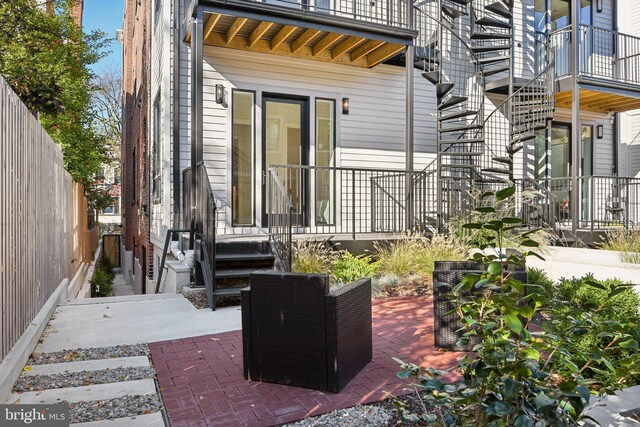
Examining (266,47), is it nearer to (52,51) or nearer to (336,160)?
(336,160)

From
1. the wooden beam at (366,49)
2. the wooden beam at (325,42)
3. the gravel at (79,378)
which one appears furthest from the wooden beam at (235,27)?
the gravel at (79,378)

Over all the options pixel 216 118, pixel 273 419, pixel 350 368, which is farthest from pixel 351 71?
pixel 273 419

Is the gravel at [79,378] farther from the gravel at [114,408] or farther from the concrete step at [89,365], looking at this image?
the gravel at [114,408]

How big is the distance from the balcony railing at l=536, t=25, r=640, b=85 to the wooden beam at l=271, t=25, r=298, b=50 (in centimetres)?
602

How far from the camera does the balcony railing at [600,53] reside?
10211 millimetres

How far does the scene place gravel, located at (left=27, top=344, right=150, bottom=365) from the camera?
11.6 ft

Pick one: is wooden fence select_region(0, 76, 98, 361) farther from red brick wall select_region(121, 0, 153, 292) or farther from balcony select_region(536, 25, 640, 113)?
balcony select_region(536, 25, 640, 113)

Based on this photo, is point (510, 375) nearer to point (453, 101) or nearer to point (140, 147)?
point (453, 101)

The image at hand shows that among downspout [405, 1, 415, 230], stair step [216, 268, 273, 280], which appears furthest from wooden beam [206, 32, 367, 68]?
stair step [216, 268, 273, 280]

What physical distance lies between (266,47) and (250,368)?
6004 millimetres

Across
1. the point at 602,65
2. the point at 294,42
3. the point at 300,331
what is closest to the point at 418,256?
the point at 300,331

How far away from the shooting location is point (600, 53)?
10969 millimetres

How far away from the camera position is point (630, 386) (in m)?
2.79

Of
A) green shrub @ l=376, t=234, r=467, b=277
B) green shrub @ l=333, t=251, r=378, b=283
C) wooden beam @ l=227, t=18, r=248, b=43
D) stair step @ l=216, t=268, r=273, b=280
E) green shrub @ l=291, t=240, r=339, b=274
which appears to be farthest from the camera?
wooden beam @ l=227, t=18, r=248, b=43
